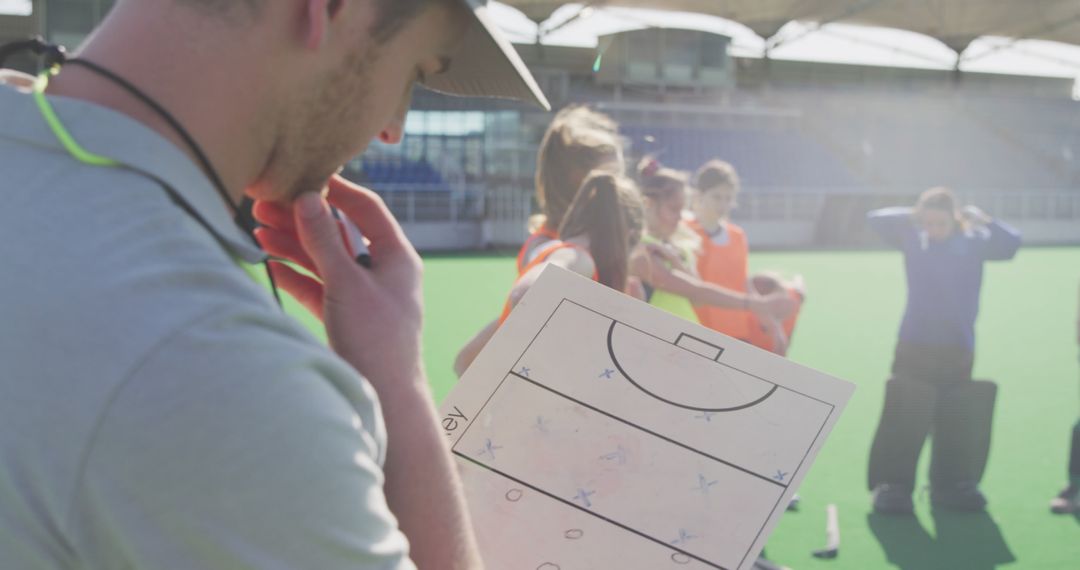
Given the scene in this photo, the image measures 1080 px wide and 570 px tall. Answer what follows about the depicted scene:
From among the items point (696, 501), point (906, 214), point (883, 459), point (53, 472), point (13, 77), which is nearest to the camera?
point (53, 472)

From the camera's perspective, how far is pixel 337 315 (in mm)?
781

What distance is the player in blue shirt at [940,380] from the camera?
3.97 meters

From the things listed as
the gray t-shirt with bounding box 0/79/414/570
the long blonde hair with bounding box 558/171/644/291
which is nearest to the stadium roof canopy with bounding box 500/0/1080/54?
the long blonde hair with bounding box 558/171/644/291

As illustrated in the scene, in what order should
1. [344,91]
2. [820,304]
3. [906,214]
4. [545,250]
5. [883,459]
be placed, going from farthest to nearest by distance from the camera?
[820,304] < [906,214] < [883,459] < [545,250] < [344,91]

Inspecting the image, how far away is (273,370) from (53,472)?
146mm

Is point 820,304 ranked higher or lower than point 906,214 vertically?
lower

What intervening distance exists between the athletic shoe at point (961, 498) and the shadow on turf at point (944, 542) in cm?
5

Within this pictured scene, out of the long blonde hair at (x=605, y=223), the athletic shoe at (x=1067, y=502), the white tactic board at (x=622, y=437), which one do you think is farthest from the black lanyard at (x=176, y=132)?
the athletic shoe at (x=1067, y=502)

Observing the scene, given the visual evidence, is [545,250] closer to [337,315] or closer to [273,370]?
[337,315]

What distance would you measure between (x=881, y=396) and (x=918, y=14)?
24.9 m

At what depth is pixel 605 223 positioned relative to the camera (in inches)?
96.2

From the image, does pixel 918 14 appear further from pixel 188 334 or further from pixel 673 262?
pixel 188 334

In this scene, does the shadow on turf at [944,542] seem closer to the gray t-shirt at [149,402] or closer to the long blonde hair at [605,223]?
the long blonde hair at [605,223]

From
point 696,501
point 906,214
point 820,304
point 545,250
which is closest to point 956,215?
point 906,214
